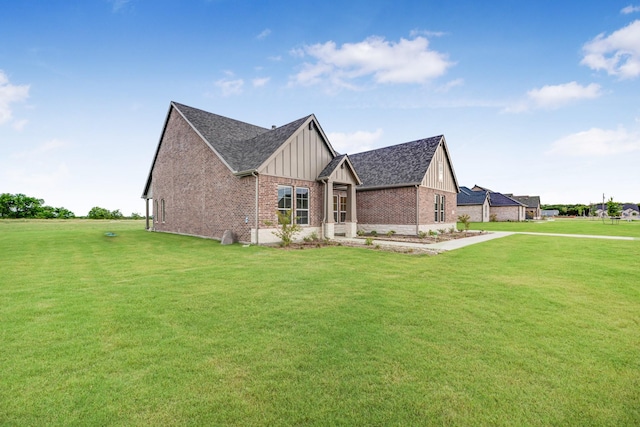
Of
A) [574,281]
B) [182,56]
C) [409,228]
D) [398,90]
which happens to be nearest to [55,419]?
[574,281]

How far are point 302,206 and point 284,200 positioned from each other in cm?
123

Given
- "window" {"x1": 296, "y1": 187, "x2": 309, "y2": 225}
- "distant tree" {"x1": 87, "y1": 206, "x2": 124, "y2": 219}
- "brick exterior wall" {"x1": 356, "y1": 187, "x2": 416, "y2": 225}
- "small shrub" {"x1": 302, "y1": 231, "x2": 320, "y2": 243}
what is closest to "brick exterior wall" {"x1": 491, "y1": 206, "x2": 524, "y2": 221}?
"brick exterior wall" {"x1": 356, "y1": 187, "x2": 416, "y2": 225}

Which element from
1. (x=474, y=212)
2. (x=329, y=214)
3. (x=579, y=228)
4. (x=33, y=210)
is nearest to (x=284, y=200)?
(x=329, y=214)

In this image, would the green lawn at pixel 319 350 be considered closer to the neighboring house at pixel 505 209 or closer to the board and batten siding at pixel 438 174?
the board and batten siding at pixel 438 174

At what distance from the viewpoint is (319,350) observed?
330 centimetres

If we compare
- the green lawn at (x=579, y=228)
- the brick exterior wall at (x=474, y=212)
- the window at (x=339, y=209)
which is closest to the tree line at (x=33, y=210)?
the window at (x=339, y=209)

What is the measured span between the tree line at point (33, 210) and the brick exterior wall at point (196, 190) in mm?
48264

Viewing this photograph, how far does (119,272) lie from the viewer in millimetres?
7676

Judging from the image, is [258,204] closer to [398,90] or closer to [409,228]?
[409,228]

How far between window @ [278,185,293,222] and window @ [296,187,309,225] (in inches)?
20.4

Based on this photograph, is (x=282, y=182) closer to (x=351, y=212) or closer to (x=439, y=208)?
(x=351, y=212)

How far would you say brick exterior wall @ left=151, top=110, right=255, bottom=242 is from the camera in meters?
14.3

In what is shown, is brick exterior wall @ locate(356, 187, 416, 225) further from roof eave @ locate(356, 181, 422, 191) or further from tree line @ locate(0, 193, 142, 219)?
tree line @ locate(0, 193, 142, 219)

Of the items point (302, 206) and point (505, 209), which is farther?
point (505, 209)
